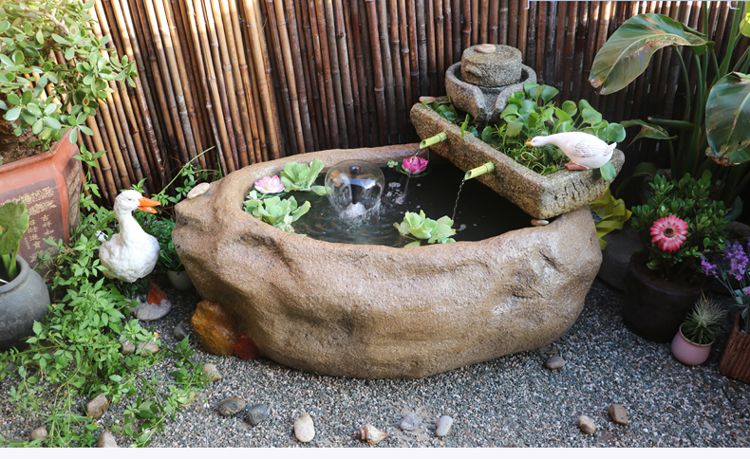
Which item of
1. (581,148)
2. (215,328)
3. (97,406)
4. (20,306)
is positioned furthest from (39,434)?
(581,148)

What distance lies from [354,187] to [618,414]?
5.43 ft

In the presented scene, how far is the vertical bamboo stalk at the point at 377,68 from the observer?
3.38m

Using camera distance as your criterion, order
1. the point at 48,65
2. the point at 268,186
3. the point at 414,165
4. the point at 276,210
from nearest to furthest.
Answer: the point at 48,65 → the point at 276,210 → the point at 268,186 → the point at 414,165

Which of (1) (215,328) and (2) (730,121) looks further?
(1) (215,328)

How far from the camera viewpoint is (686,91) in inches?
129

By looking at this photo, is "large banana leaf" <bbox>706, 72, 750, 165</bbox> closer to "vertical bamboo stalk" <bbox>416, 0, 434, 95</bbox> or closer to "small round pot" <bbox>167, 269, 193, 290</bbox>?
"vertical bamboo stalk" <bbox>416, 0, 434, 95</bbox>

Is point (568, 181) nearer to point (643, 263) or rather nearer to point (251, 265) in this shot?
point (643, 263)

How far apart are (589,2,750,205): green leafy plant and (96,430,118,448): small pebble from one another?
277cm

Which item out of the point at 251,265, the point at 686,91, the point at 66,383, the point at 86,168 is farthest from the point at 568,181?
the point at 86,168

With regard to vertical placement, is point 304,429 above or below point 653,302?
below

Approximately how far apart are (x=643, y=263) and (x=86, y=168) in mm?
3340

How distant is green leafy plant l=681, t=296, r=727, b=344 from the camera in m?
2.74

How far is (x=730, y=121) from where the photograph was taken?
2508 mm

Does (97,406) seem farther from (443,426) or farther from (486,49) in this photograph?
(486,49)
